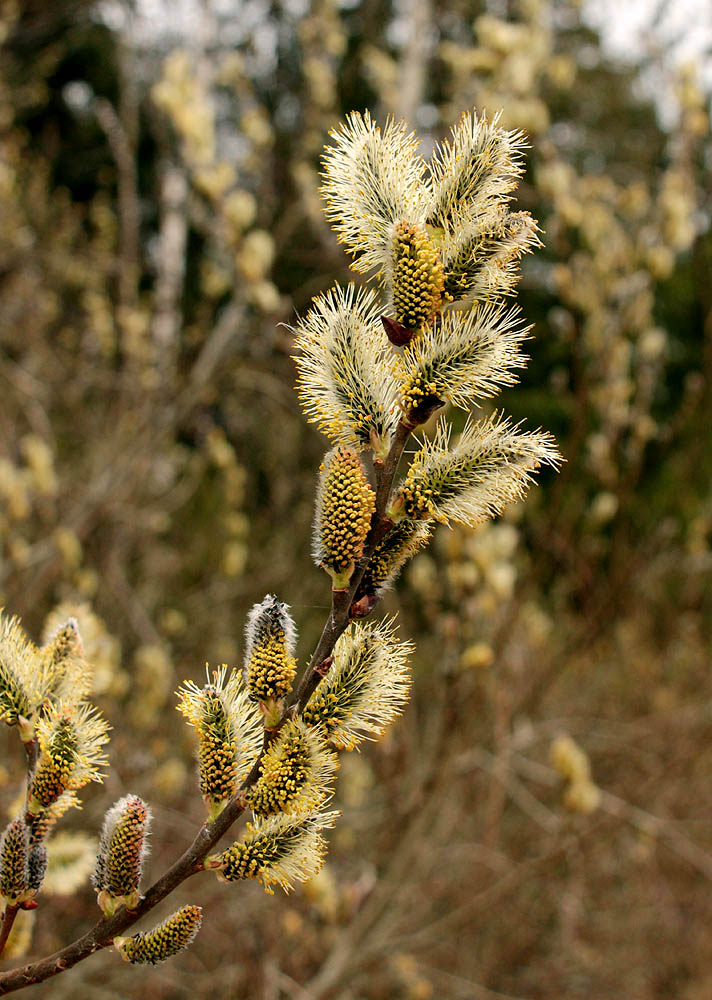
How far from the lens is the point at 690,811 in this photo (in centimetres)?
500

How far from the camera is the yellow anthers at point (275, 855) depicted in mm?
801

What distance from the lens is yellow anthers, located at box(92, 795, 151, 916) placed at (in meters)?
0.83

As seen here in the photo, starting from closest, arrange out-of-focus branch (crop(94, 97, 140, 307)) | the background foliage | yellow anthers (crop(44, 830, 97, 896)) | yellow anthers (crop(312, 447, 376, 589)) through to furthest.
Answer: yellow anthers (crop(312, 447, 376, 589))
yellow anthers (crop(44, 830, 97, 896))
the background foliage
out-of-focus branch (crop(94, 97, 140, 307))

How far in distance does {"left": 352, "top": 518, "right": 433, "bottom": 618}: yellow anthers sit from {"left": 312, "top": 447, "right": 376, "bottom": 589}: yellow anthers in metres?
0.05

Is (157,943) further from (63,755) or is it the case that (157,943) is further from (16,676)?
(16,676)

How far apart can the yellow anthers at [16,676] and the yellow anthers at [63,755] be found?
1.2 inches

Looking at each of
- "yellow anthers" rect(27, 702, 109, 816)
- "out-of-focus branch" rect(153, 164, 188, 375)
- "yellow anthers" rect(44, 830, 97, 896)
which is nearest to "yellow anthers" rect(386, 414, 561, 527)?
"yellow anthers" rect(27, 702, 109, 816)

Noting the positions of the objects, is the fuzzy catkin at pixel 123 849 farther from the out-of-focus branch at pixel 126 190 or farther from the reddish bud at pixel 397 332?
the out-of-focus branch at pixel 126 190

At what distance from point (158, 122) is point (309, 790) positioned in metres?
4.21

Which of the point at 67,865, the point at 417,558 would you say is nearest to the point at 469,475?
the point at 67,865

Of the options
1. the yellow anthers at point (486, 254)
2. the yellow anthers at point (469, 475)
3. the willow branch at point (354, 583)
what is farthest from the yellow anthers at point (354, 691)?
the yellow anthers at point (486, 254)

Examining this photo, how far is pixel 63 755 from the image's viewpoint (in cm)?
84

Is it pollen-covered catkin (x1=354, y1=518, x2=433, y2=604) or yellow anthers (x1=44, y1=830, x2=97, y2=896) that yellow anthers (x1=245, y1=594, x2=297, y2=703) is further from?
yellow anthers (x1=44, y1=830, x2=97, y2=896)

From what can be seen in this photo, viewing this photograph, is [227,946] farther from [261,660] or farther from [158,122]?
[158,122]
